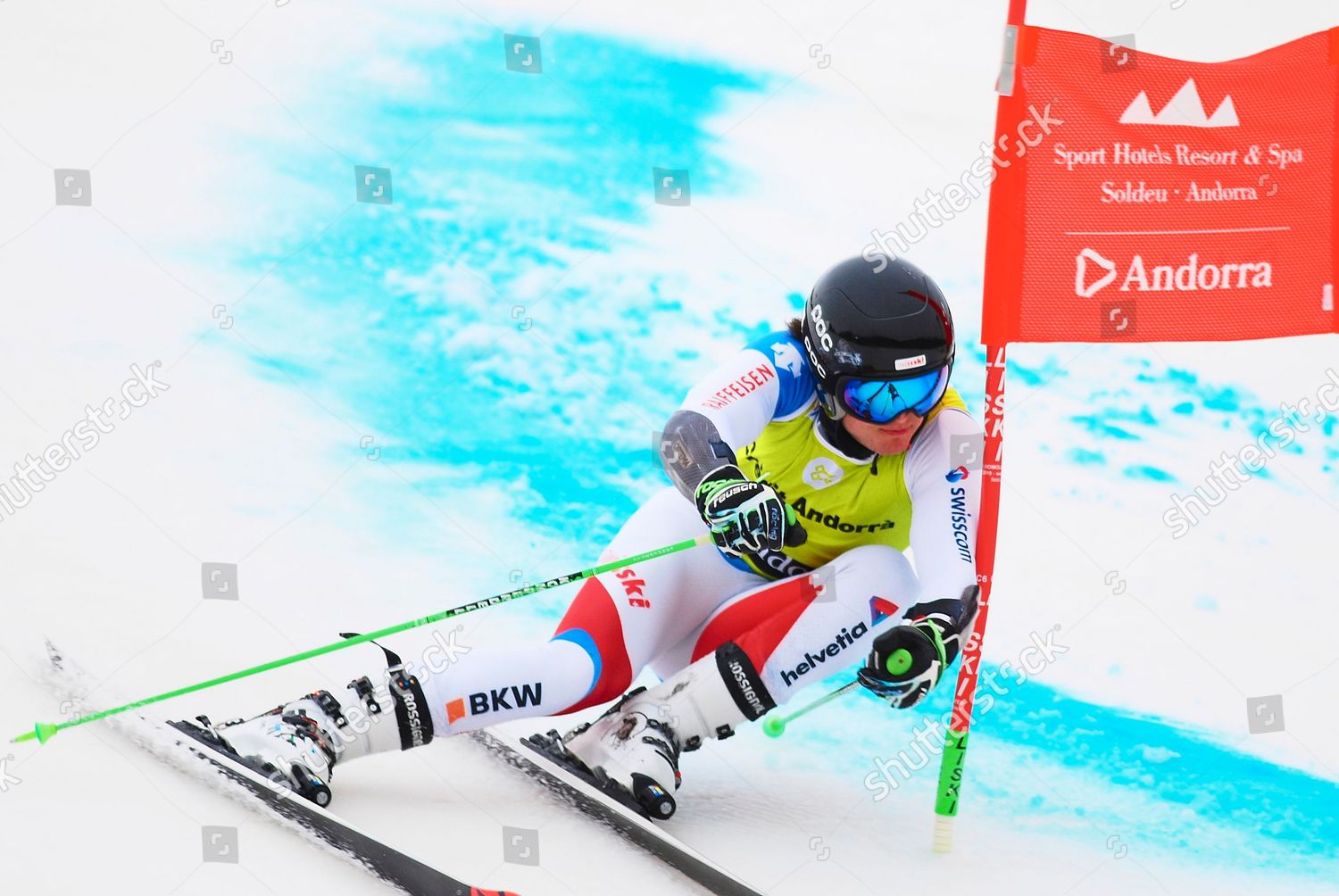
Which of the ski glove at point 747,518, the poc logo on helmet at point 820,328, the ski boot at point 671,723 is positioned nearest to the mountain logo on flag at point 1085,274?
the poc logo on helmet at point 820,328

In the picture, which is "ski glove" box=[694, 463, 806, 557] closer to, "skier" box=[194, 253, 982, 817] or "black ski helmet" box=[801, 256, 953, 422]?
"skier" box=[194, 253, 982, 817]

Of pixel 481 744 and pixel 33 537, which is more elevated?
pixel 33 537

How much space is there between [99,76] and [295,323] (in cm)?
229

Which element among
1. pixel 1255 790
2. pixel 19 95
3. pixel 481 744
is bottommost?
pixel 1255 790

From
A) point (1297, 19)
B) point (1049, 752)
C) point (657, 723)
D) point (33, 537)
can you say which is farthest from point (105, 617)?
point (1297, 19)

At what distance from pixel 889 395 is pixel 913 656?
599 mm

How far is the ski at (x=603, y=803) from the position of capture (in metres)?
3.03

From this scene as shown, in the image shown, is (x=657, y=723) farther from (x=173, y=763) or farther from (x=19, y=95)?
(x=19, y=95)

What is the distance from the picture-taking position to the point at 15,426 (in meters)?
4.61

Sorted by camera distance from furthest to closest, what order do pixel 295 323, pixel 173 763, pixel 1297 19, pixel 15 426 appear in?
pixel 1297 19 < pixel 295 323 < pixel 15 426 < pixel 173 763

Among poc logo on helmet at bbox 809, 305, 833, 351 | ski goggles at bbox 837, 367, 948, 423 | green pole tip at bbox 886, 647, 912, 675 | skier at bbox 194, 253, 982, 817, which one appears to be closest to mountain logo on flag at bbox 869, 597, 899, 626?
skier at bbox 194, 253, 982, 817

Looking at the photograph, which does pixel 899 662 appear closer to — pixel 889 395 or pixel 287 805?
pixel 889 395

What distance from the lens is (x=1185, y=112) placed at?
358 cm

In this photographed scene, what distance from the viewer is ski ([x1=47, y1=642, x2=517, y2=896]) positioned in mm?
2812
